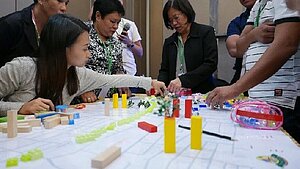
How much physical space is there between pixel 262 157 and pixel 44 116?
0.66 m

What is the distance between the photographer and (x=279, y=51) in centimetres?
98

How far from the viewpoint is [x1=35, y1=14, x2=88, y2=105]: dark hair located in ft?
4.20

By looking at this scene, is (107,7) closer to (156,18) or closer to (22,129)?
(22,129)

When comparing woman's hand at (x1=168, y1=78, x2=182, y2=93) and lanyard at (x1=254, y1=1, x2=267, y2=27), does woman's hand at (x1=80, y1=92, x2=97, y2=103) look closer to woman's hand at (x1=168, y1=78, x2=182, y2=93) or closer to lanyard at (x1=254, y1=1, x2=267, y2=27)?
woman's hand at (x1=168, y1=78, x2=182, y2=93)

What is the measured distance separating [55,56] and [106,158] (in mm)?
877

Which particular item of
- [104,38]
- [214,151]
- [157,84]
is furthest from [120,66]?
[214,151]

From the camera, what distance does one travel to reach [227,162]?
1.93ft

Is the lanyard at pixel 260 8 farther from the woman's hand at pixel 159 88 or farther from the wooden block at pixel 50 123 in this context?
the wooden block at pixel 50 123

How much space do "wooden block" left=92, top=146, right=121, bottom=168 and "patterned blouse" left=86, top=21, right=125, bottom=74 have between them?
3.78 ft

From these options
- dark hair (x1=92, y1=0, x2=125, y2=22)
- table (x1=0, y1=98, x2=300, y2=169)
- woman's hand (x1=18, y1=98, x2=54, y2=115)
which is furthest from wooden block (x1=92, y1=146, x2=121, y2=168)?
dark hair (x1=92, y1=0, x2=125, y2=22)

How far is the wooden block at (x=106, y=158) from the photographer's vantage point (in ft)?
1.76

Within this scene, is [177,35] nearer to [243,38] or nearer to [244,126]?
[243,38]

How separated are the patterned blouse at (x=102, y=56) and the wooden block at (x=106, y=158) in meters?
1.15

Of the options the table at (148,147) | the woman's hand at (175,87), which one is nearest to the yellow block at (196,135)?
the table at (148,147)
